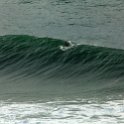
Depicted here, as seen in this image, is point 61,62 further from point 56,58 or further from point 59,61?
point 56,58

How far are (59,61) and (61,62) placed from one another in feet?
0.35

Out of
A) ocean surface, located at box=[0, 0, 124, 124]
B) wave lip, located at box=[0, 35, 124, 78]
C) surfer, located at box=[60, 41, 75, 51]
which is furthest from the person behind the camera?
surfer, located at box=[60, 41, 75, 51]

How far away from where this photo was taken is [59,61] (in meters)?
13.8

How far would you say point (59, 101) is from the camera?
32.8 ft

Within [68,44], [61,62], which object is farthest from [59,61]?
[68,44]

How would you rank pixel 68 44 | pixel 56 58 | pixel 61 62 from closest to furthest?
pixel 61 62 < pixel 56 58 < pixel 68 44

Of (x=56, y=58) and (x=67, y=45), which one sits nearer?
(x=56, y=58)

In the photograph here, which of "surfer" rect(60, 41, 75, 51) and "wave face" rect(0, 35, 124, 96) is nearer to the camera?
"wave face" rect(0, 35, 124, 96)

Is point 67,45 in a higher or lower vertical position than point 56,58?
higher

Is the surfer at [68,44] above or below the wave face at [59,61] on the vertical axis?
above

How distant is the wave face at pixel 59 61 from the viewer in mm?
12430

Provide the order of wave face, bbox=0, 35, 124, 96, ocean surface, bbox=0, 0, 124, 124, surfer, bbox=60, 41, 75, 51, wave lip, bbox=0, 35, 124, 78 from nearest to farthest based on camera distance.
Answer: ocean surface, bbox=0, 0, 124, 124 < wave face, bbox=0, 35, 124, 96 < wave lip, bbox=0, 35, 124, 78 < surfer, bbox=60, 41, 75, 51

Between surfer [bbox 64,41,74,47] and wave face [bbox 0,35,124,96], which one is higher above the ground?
surfer [bbox 64,41,74,47]

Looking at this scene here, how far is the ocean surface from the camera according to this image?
9.24 metres
